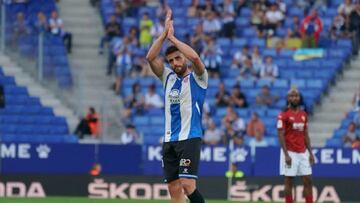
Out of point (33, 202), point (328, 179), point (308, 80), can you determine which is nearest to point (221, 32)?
point (308, 80)

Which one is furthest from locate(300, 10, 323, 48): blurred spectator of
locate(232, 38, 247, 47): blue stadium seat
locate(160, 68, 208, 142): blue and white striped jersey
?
locate(160, 68, 208, 142): blue and white striped jersey

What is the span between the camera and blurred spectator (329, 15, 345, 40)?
33.5 metres

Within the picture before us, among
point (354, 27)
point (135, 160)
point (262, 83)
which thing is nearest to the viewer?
point (135, 160)

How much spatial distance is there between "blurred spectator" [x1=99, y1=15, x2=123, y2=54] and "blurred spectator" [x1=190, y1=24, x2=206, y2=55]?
2.38m

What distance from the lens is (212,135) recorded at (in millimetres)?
31250

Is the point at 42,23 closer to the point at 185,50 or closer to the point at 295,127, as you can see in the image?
the point at 295,127

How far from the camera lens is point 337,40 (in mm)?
33531

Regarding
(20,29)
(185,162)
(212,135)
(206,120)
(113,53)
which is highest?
(20,29)

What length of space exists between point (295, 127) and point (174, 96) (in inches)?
220

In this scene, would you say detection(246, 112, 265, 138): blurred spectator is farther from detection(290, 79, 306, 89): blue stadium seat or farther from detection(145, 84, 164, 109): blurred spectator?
detection(145, 84, 164, 109): blurred spectator

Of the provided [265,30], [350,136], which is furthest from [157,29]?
[350,136]

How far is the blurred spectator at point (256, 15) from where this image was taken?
3434 centimetres

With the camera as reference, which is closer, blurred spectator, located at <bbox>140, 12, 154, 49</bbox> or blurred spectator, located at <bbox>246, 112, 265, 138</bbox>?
blurred spectator, located at <bbox>246, 112, 265, 138</bbox>

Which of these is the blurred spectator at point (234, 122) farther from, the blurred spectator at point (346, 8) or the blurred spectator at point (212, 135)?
the blurred spectator at point (346, 8)
